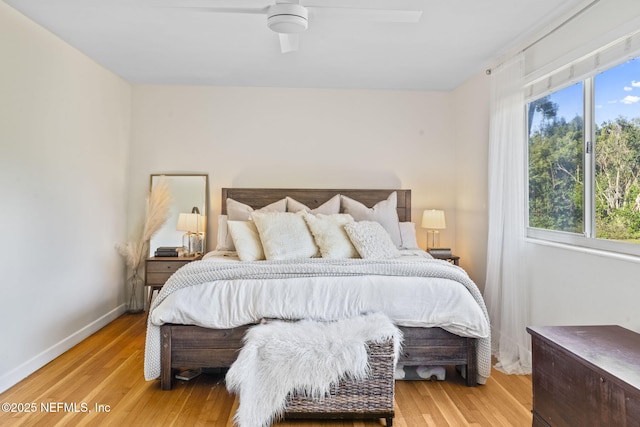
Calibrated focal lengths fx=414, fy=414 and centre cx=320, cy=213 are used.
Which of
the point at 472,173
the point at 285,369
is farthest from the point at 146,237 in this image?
the point at 472,173

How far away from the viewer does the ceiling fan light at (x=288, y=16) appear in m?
2.39

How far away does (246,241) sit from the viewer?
3.54 m

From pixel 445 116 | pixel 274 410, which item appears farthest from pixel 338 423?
pixel 445 116

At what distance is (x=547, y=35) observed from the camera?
2988 millimetres

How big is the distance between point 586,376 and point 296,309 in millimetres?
1568

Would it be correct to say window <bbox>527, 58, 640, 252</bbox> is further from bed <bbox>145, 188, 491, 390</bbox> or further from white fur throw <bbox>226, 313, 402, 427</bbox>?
white fur throw <bbox>226, 313, 402, 427</bbox>

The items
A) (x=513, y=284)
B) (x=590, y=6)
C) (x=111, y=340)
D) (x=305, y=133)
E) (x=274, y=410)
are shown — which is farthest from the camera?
(x=305, y=133)

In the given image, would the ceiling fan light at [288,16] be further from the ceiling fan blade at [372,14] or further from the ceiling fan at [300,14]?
the ceiling fan blade at [372,14]

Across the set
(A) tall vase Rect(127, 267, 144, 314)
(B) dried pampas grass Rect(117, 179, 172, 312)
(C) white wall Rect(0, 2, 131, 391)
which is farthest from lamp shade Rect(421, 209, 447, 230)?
(C) white wall Rect(0, 2, 131, 391)

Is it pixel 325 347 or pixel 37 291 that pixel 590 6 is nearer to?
pixel 325 347

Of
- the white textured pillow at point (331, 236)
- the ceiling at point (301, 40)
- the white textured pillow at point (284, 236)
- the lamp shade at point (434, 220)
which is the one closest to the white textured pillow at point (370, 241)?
the white textured pillow at point (331, 236)

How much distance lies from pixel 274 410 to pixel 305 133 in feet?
10.6

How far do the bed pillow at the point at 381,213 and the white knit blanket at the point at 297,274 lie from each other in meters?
1.24

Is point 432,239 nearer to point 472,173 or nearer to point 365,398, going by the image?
point 472,173
